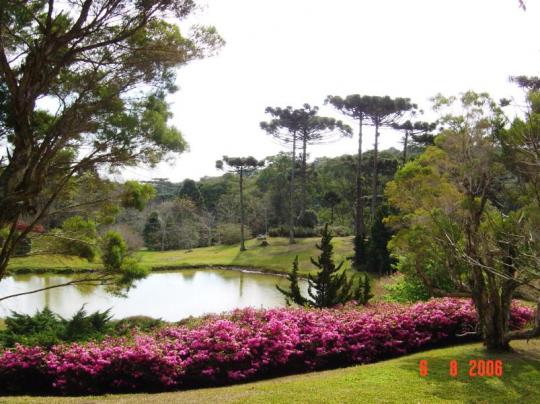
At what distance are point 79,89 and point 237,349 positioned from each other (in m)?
3.99

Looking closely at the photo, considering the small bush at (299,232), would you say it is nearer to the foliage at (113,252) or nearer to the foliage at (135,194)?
the foliage at (135,194)

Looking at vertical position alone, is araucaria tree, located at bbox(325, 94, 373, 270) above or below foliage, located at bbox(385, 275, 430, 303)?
above

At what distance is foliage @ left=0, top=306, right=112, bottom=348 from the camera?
686 centimetres

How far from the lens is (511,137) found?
19.5 feet

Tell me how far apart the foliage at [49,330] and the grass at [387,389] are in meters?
1.37

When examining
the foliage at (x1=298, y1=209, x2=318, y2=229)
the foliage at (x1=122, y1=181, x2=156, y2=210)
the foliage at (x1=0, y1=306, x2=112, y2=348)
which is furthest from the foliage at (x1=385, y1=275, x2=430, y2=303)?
the foliage at (x1=298, y1=209, x2=318, y2=229)

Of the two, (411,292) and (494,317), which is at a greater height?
(494,317)

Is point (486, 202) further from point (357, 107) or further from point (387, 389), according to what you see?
point (357, 107)

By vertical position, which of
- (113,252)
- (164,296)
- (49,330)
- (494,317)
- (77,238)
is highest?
(77,238)

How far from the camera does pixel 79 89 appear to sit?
652cm

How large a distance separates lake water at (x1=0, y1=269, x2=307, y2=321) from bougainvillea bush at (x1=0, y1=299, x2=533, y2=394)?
4.78 metres

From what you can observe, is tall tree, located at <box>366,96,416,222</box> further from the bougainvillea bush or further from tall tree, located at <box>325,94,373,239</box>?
the bougainvillea bush

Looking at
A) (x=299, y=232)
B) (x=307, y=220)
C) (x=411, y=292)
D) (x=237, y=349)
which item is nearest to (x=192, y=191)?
(x=307, y=220)

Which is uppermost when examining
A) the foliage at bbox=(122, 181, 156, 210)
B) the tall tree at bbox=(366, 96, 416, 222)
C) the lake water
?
the tall tree at bbox=(366, 96, 416, 222)
